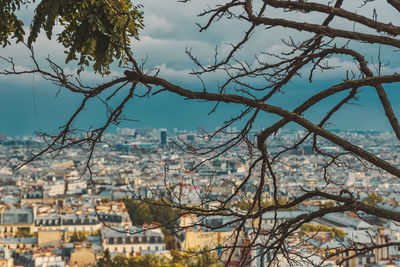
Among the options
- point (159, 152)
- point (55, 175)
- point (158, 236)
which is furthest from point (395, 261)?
point (159, 152)

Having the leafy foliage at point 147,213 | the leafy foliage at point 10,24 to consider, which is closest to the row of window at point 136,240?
the leafy foliage at point 147,213

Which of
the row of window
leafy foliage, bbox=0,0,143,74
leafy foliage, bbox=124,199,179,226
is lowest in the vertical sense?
the row of window

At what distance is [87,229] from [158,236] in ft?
19.8

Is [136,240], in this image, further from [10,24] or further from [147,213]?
[10,24]

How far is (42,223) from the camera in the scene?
115 ft

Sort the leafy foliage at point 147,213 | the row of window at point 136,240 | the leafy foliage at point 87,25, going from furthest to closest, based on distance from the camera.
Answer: the leafy foliage at point 147,213
the row of window at point 136,240
the leafy foliage at point 87,25

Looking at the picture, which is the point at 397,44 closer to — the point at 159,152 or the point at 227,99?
the point at 227,99

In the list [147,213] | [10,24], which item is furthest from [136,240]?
[10,24]

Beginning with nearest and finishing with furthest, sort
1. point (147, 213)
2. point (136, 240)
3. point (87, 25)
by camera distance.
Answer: point (87, 25) < point (136, 240) < point (147, 213)

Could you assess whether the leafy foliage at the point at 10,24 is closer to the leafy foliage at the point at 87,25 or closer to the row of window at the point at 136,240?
the leafy foliage at the point at 87,25

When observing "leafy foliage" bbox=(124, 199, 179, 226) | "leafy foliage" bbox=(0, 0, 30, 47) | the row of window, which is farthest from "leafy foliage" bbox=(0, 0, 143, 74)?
"leafy foliage" bbox=(124, 199, 179, 226)

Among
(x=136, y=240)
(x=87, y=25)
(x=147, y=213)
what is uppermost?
(x=87, y=25)

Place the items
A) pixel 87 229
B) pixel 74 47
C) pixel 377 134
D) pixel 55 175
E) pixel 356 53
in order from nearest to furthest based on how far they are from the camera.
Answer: pixel 356 53 → pixel 74 47 → pixel 87 229 → pixel 55 175 → pixel 377 134

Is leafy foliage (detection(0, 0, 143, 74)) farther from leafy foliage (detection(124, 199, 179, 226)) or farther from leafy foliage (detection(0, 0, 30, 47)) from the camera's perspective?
leafy foliage (detection(124, 199, 179, 226))
